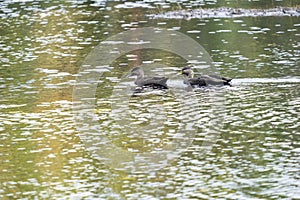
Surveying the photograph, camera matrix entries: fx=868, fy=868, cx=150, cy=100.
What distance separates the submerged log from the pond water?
13.3 ft

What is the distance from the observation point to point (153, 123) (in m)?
20.8

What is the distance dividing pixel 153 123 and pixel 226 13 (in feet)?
70.0

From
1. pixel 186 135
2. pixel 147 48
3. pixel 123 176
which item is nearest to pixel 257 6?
pixel 147 48

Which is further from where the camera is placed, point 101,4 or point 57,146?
point 101,4

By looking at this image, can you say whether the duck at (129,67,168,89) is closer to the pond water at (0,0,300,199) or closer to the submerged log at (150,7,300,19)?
the pond water at (0,0,300,199)

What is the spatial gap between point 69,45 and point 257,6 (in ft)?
40.8

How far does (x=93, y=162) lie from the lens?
58.5 feet

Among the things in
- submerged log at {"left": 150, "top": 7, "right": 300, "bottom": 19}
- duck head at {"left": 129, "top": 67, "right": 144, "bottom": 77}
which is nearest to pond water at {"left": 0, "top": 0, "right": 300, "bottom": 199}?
duck head at {"left": 129, "top": 67, "right": 144, "bottom": 77}

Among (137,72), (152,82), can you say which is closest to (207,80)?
(152,82)

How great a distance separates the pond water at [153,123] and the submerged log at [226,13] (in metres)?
4.06

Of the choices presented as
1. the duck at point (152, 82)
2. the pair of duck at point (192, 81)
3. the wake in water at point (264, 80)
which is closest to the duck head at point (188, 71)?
the pair of duck at point (192, 81)

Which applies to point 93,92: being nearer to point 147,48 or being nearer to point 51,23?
point 147,48

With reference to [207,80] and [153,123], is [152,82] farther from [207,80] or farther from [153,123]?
[153,123]

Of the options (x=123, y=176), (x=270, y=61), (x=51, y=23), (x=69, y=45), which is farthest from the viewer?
(x=51, y=23)
